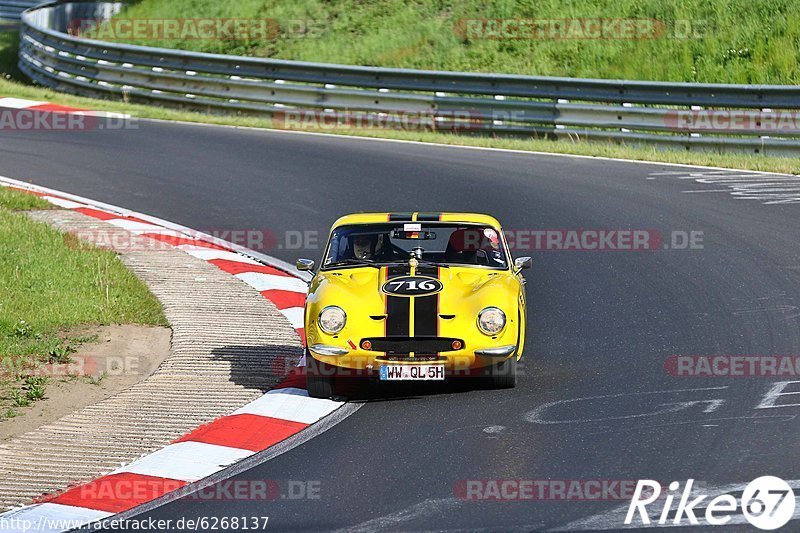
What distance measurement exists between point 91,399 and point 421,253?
109 inches

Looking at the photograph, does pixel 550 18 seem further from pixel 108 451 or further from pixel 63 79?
pixel 108 451

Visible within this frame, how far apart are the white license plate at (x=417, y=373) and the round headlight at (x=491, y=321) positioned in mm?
425

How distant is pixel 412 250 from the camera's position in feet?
33.3

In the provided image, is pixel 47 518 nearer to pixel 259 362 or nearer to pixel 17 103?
pixel 259 362

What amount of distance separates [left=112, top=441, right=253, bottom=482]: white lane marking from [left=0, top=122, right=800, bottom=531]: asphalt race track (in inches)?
11.4

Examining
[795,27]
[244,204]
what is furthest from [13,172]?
[795,27]

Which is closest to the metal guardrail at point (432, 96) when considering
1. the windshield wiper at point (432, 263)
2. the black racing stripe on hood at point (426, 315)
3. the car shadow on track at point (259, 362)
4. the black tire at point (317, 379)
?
the windshield wiper at point (432, 263)

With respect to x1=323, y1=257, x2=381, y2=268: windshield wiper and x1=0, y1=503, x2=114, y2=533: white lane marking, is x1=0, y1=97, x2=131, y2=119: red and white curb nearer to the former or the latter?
x1=323, y1=257, x2=381, y2=268: windshield wiper

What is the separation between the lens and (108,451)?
7945 mm

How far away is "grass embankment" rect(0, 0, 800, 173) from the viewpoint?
22547 millimetres
